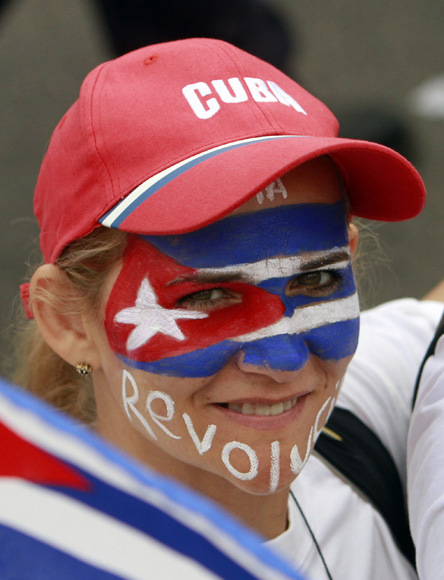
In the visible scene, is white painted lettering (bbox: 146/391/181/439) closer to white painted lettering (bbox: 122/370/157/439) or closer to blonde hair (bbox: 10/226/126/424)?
white painted lettering (bbox: 122/370/157/439)

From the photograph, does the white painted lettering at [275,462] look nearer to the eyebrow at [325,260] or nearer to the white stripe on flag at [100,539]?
the eyebrow at [325,260]

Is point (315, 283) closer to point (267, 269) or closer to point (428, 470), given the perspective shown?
point (267, 269)

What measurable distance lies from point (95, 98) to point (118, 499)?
97cm

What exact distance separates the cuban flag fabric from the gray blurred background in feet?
11.0

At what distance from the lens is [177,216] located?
1.32 m

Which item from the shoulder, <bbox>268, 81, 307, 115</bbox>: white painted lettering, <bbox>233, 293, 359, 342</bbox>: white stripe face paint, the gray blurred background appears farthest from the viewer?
the gray blurred background

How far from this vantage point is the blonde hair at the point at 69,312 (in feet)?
4.90

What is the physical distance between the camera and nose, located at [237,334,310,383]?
54.6 inches

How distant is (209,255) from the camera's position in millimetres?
1387

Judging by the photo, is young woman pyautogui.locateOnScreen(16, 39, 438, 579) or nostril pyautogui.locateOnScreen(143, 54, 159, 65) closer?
young woman pyautogui.locateOnScreen(16, 39, 438, 579)

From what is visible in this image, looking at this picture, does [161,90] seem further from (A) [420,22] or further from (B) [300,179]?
(A) [420,22]

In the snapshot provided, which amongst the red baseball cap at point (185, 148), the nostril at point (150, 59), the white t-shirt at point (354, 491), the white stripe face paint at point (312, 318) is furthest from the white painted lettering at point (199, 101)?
the white t-shirt at point (354, 491)

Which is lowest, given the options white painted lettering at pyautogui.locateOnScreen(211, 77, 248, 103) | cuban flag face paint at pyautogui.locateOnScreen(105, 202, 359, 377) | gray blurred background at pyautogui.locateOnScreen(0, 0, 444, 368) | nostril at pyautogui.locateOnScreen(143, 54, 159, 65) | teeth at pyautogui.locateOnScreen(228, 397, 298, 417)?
gray blurred background at pyautogui.locateOnScreen(0, 0, 444, 368)

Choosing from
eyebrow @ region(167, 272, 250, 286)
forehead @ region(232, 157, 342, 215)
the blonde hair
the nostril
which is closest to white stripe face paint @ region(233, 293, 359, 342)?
eyebrow @ region(167, 272, 250, 286)
